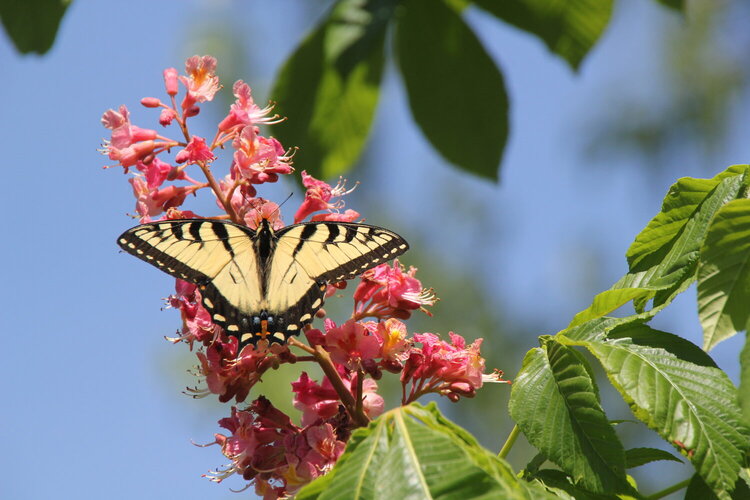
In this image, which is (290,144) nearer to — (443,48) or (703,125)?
(443,48)

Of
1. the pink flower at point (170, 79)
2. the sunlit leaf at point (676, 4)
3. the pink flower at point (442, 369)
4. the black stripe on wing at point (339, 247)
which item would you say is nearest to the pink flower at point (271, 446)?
the pink flower at point (442, 369)

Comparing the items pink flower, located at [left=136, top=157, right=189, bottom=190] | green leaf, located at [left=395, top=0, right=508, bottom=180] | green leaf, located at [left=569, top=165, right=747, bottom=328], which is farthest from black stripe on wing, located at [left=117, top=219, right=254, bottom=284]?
green leaf, located at [left=569, top=165, right=747, bottom=328]

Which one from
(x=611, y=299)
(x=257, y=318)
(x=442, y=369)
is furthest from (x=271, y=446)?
(x=611, y=299)

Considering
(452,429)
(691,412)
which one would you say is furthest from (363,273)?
(691,412)

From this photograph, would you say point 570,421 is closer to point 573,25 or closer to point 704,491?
point 704,491

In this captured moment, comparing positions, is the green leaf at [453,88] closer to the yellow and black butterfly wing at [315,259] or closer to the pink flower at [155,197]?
the yellow and black butterfly wing at [315,259]

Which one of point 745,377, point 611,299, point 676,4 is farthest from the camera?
point 676,4

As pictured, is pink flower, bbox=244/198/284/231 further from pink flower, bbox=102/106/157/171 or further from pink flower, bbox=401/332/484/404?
pink flower, bbox=401/332/484/404
